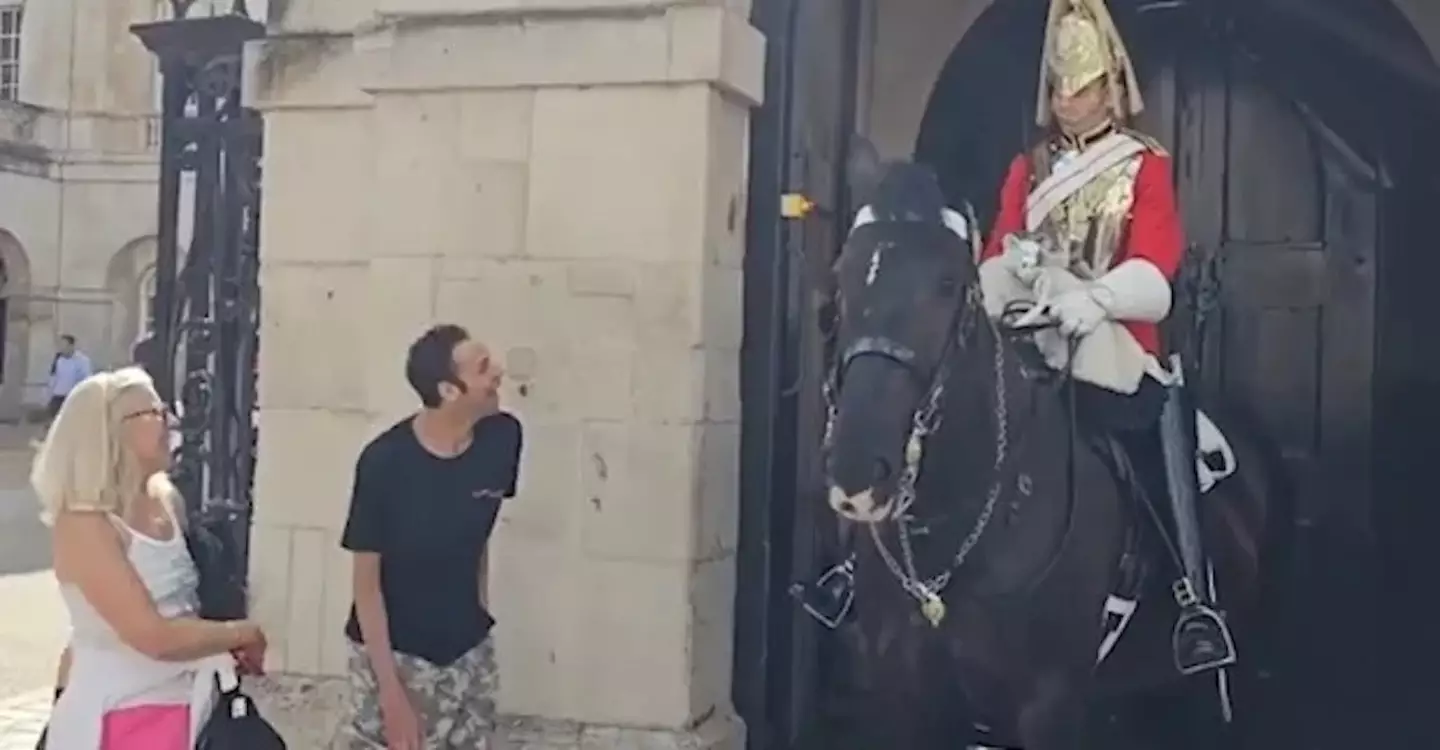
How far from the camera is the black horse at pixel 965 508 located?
3.80 meters

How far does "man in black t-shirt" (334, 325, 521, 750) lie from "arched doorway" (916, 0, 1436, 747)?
2718mm

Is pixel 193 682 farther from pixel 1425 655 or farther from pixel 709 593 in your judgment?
pixel 1425 655

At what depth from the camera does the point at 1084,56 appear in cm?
446

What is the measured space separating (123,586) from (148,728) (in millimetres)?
391

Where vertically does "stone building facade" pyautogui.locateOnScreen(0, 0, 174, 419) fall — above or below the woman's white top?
above

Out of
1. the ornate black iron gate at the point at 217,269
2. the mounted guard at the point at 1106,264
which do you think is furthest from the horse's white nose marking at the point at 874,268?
the ornate black iron gate at the point at 217,269

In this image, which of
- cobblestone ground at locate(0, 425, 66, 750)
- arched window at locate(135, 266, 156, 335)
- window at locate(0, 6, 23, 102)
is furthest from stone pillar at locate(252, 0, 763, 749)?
window at locate(0, 6, 23, 102)

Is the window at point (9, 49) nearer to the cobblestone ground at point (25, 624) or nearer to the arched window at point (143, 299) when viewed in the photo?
the arched window at point (143, 299)

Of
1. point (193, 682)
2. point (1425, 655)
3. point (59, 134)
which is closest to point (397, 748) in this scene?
point (193, 682)

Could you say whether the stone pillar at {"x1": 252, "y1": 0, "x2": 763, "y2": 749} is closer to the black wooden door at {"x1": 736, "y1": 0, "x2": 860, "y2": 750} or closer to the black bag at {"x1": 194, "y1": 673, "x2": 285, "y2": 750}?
the black wooden door at {"x1": 736, "y1": 0, "x2": 860, "y2": 750}

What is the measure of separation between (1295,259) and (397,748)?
3.58 meters

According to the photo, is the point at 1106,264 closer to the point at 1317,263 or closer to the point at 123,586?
the point at 1317,263

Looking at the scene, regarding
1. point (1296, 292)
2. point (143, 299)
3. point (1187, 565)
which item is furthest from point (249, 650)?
point (143, 299)

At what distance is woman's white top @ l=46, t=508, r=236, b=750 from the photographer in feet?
12.5
